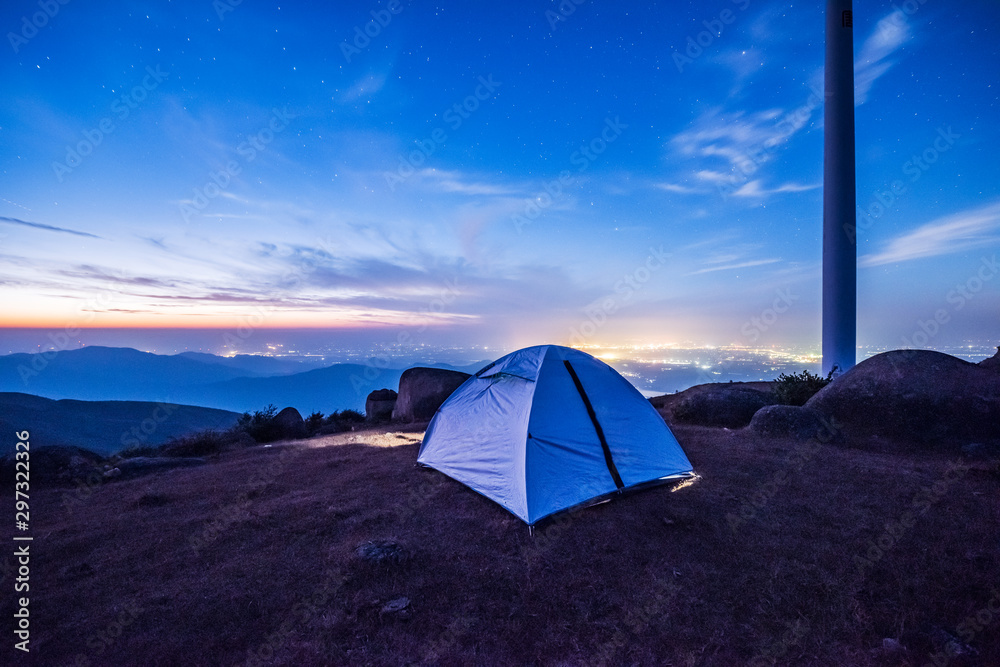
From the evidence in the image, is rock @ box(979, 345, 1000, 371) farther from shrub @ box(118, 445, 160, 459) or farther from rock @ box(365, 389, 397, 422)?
shrub @ box(118, 445, 160, 459)

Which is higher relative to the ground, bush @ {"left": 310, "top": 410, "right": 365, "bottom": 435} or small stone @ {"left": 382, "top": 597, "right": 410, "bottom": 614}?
small stone @ {"left": 382, "top": 597, "right": 410, "bottom": 614}

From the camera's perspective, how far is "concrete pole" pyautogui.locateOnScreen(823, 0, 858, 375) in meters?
19.1

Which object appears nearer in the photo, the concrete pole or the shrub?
the shrub

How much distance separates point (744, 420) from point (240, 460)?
588 inches

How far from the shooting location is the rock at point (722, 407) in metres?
13.5

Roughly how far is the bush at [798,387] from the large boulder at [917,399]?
288 cm

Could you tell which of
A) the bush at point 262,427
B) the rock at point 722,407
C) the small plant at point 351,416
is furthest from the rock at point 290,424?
the rock at point 722,407

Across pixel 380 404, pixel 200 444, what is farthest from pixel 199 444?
pixel 380 404

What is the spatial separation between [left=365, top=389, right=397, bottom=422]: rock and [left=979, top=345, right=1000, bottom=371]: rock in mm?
19891

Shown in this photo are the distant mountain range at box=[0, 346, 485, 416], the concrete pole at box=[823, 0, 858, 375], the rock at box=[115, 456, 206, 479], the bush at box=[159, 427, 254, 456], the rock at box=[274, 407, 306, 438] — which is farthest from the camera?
the distant mountain range at box=[0, 346, 485, 416]

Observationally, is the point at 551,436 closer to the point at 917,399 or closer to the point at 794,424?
the point at 794,424

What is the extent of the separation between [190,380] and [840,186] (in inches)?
5268

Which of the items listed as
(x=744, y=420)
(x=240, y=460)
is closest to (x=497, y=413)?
(x=240, y=460)

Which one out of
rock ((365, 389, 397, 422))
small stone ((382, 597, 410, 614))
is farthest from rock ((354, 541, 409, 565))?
rock ((365, 389, 397, 422))
